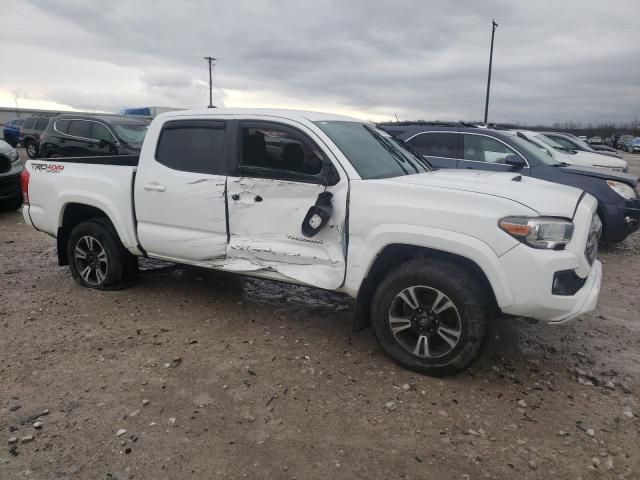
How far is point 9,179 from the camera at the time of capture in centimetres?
887

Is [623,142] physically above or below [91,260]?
above

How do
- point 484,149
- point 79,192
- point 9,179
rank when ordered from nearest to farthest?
→ point 79,192
point 484,149
point 9,179

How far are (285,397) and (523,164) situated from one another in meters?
5.52

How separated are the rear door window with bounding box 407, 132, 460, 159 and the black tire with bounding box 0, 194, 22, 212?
7051 mm

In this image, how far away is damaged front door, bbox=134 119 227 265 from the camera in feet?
13.8

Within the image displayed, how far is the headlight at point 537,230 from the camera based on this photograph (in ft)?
10.2

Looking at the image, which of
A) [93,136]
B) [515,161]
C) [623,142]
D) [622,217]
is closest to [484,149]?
[515,161]

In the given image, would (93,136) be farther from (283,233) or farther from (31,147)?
(31,147)

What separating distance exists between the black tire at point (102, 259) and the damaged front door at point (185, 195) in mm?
498

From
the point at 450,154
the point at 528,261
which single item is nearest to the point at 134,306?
the point at 528,261

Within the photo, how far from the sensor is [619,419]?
3059 mm

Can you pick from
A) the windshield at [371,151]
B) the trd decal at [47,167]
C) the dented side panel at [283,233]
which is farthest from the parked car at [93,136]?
the windshield at [371,151]

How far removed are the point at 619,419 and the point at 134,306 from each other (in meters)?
4.01

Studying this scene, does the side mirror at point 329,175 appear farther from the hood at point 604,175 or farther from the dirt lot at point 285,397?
the hood at point 604,175
